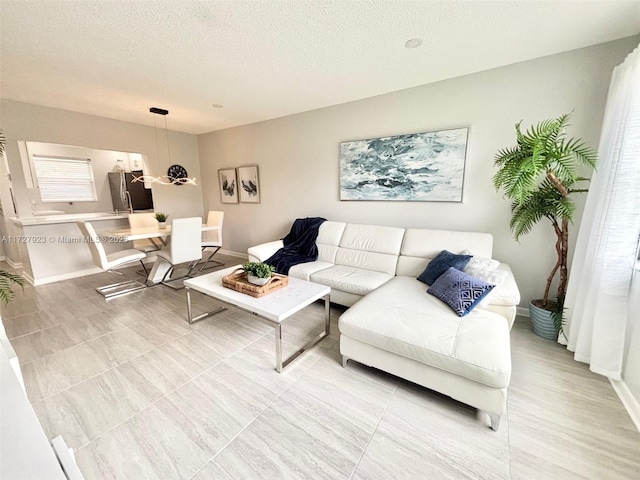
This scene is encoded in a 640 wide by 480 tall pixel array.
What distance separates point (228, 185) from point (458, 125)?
4089 mm

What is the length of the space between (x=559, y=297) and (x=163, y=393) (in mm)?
3284

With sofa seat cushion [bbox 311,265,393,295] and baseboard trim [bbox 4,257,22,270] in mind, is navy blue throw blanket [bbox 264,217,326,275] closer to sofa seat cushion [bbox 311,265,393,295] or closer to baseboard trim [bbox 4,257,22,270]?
sofa seat cushion [bbox 311,265,393,295]

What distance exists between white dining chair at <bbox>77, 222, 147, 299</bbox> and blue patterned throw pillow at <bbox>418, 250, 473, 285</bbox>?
3.59 m

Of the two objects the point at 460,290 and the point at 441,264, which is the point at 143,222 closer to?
the point at 441,264

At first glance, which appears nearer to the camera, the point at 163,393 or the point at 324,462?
the point at 324,462

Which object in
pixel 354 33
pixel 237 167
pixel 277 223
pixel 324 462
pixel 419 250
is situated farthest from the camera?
pixel 237 167

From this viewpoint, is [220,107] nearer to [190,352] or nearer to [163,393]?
[190,352]

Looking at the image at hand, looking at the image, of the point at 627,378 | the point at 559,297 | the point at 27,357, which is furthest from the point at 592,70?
the point at 27,357

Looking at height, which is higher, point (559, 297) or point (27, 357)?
point (559, 297)

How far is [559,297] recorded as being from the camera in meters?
2.24

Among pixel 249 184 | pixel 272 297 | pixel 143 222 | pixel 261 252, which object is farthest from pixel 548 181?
pixel 143 222

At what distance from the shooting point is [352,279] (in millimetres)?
2689

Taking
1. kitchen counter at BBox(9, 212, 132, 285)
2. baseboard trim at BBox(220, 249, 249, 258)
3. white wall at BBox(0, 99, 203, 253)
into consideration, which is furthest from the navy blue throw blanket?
white wall at BBox(0, 99, 203, 253)

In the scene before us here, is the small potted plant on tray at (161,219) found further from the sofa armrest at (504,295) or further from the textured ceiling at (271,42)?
the sofa armrest at (504,295)
